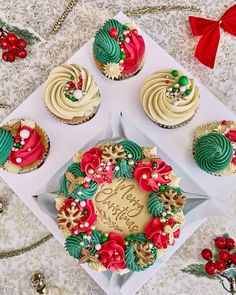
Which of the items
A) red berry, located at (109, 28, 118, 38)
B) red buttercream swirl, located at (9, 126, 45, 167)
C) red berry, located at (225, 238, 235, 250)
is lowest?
red berry, located at (225, 238, 235, 250)

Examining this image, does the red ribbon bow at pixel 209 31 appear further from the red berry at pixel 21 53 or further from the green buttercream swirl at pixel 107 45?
the red berry at pixel 21 53

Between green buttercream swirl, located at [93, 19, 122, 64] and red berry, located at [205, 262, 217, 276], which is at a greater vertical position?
green buttercream swirl, located at [93, 19, 122, 64]

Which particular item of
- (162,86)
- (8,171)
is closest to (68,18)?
(162,86)

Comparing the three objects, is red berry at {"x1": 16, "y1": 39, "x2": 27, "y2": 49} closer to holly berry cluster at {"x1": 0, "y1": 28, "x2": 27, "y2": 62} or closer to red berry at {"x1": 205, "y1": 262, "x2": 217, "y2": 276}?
holly berry cluster at {"x1": 0, "y1": 28, "x2": 27, "y2": 62}

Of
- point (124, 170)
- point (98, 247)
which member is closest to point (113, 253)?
point (98, 247)

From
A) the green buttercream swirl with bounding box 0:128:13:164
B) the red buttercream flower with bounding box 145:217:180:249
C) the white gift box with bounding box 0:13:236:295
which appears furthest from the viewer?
the white gift box with bounding box 0:13:236:295

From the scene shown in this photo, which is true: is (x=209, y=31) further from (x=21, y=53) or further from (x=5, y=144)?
(x=5, y=144)

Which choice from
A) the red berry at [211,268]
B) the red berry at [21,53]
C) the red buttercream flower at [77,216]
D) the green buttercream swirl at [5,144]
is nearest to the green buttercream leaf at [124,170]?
the red buttercream flower at [77,216]

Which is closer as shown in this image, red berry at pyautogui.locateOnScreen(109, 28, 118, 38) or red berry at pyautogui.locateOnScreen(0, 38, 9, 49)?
red berry at pyautogui.locateOnScreen(109, 28, 118, 38)

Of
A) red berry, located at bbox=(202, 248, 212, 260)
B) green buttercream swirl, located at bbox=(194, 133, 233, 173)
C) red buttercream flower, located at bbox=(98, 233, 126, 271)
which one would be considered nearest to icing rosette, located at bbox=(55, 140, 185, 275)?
red buttercream flower, located at bbox=(98, 233, 126, 271)
